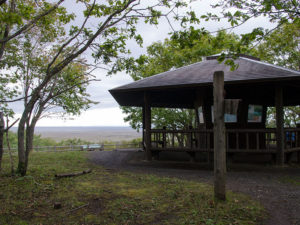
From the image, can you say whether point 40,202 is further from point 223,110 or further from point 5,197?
point 223,110

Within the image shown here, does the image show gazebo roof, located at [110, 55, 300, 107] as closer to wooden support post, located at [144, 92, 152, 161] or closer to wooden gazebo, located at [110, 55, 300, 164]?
wooden gazebo, located at [110, 55, 300, 164]

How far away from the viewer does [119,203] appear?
4.98 meters

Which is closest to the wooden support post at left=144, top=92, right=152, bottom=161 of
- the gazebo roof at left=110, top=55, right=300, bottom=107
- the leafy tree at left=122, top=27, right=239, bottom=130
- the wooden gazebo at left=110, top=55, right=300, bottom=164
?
the wooden gazebo at left=110, top=55, right=300, bottom=164

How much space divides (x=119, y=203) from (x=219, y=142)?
239 centimetres

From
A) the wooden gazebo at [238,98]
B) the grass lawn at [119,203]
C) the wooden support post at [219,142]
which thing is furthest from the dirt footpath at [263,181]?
the wooden support post at [219,142]

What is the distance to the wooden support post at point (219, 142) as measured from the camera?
4.82 meters

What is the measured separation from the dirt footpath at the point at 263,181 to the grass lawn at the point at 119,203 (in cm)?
38

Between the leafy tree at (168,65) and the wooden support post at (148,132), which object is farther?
the leafy tree at (168,65)

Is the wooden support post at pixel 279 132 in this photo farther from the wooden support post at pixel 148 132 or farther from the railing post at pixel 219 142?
the railing post at pixel 219 142

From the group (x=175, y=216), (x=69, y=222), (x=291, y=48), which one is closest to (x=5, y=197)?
(x=69, y=222)

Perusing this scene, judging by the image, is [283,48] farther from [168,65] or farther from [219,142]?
[219,142]

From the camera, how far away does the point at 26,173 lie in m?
8.20

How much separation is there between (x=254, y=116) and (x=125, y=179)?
7511 millimetres

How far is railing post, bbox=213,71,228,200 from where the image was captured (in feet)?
15.8
